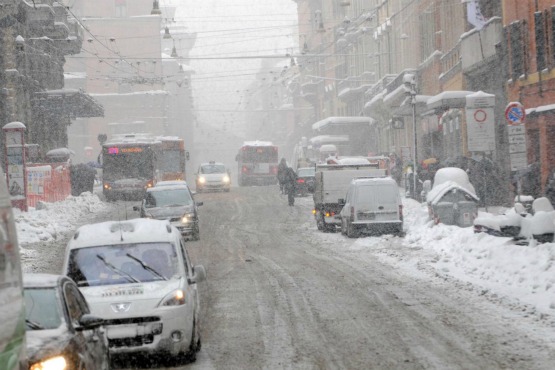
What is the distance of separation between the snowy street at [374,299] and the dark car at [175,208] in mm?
668

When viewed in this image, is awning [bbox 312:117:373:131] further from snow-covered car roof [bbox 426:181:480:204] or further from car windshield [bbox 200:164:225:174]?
snow-covered car roof [bbox 426:181:480:204]

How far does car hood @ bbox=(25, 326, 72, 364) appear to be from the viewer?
7.65 m

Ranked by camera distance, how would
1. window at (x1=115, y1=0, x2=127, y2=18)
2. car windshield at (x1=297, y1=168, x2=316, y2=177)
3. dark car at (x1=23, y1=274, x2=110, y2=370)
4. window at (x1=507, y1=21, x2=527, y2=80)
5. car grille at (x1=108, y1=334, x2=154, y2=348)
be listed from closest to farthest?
dark car at (x1=23, y1=274, x2=110, y2=370) → car grille at (x1=108, y1=334, x2=154, y2=348) → window at (x1=507, y1=21, x2=527, y2=80) → car windshield at (x1=297, y1=168, x2=316, y2=177) → window at (x1=115, y1=0, x2=127, y2=18)

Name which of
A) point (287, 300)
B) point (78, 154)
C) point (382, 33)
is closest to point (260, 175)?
point (382, 33)

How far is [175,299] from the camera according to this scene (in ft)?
38.4

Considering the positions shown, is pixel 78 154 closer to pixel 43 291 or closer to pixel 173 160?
pixel 173 160

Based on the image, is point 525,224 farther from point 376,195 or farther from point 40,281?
point 40,281

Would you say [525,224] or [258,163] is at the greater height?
[258,163]

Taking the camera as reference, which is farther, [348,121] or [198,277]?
[348,121]

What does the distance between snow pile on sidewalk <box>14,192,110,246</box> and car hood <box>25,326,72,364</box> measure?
67.3 feet

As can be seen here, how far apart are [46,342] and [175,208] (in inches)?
933

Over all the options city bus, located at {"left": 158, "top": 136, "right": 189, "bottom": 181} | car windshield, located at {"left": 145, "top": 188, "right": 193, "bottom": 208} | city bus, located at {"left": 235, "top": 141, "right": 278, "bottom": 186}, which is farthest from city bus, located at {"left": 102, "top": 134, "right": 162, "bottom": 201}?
car windshield, located at {"left": 145, "top": 188, "right": 193, "bottom": 208}

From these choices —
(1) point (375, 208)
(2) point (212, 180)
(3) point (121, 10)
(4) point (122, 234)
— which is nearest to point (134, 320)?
(4) point (122, 234)

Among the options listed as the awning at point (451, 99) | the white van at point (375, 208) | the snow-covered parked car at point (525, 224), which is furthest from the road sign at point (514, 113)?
the awning at point (451, 99)
